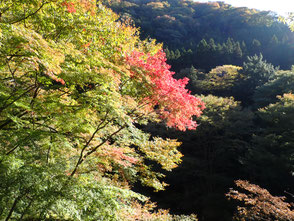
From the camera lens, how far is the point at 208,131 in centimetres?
1706

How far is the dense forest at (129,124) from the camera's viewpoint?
3146mm

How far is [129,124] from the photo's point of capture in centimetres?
382

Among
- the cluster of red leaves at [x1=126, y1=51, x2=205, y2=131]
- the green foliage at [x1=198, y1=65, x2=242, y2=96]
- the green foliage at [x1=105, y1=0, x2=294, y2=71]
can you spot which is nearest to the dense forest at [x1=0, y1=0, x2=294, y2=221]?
the cluster of red leaves at [x1=126, y1=51, x2=205, y2=131]

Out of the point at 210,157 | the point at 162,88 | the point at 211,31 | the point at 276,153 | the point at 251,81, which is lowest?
the point at 162,88

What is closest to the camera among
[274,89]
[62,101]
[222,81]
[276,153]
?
[62,101]

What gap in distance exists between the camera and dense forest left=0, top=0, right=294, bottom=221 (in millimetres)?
3146

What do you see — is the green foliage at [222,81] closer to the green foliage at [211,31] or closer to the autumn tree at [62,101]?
the green foliage at [211,31]

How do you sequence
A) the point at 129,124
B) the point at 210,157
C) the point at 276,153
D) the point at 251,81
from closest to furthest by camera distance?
the point at 129,124 < the point at 276,153 < the point at 210,157 < the point at 251,81

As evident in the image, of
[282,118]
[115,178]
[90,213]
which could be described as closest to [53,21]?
[90,213]

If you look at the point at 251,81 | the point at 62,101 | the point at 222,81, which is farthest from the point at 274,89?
the point at 62,101

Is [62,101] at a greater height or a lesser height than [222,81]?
lesser

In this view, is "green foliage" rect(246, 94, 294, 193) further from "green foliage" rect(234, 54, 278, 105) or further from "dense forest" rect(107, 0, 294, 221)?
"green foliage" rect(234, 54, 278, 105)

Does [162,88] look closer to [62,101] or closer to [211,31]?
[62,101]

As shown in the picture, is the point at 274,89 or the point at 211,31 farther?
the point at 211,31
